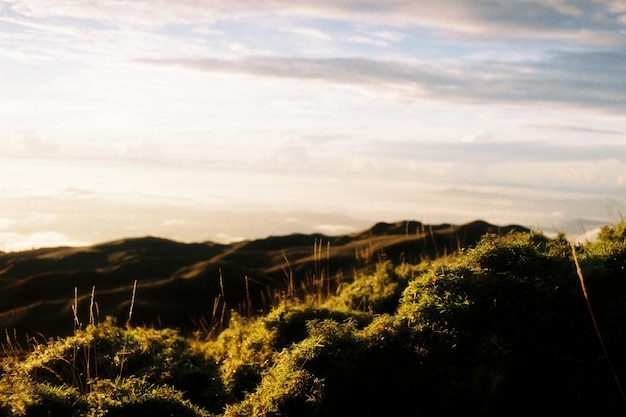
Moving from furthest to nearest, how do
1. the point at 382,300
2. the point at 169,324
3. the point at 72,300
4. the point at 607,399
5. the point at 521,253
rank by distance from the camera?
the point at 72,300 < the point at 169,324 < the point at 382,300 < the point at 521,253 < the point at 607,399

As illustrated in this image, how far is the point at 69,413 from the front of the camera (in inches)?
260

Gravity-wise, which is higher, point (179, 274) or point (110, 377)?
point (179, 274)

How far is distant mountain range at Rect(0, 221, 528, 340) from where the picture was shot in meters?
16.4

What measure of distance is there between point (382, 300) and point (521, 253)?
3.69 meters

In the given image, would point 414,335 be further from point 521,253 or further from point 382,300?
point 382,300

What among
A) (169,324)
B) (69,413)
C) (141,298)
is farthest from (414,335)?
(141,298)

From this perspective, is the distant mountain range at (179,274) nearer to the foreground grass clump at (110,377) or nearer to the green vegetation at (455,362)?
the foreground grass clump at (110,377)

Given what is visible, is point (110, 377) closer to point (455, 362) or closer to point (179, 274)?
point (455, 362)

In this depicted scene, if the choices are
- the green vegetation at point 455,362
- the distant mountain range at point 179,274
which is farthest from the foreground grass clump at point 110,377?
the distant mountain range at point 179,274

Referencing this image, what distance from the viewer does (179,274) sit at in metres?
20.8

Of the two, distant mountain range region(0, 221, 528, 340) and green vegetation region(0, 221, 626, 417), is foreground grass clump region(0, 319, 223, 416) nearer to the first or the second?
green vegetation region(0, 221, 626, 417)

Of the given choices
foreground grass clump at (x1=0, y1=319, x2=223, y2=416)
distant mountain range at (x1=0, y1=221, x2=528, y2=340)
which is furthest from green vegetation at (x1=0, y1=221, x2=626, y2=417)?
distant mountain range at (x1=0, y1=221, x2=528, y2=340)

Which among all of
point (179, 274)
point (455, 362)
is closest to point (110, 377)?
point (455, 362)

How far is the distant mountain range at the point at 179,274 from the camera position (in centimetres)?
1636
